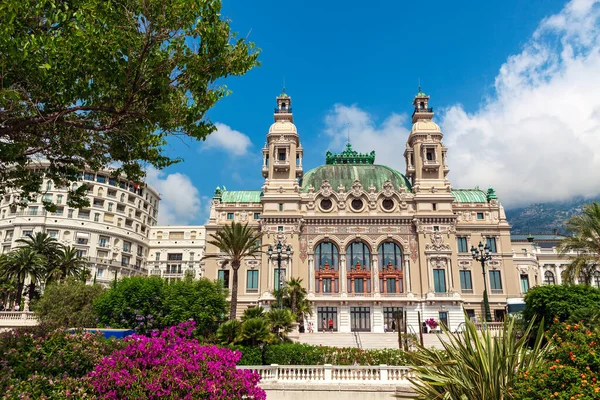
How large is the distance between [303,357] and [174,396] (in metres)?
13.0

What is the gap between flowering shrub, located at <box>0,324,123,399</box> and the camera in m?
10.1

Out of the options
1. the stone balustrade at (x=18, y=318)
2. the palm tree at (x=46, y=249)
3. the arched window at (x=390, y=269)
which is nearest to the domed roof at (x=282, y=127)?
the arched window at (x=390, y=269)

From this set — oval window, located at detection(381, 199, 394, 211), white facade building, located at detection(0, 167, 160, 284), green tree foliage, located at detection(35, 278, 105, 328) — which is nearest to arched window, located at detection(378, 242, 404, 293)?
oval window, located at detection(381, 199, 394, 211)

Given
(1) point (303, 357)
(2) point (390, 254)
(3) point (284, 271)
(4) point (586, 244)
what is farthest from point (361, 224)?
(1) point (303, 357)

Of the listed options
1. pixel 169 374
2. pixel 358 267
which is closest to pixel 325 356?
pixel 169 374

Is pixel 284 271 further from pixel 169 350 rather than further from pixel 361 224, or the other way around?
pixel 169 350

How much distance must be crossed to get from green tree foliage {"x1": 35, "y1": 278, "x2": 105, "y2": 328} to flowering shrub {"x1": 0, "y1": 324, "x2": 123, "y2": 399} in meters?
28.1

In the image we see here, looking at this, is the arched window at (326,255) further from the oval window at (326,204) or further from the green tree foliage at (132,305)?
the green tree foliage at (132,305)

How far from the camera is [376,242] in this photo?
52.2m

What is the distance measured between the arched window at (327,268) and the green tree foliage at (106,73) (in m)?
39.7

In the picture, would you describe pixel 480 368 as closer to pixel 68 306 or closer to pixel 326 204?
pixel 68 306

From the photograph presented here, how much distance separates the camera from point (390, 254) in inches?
2058

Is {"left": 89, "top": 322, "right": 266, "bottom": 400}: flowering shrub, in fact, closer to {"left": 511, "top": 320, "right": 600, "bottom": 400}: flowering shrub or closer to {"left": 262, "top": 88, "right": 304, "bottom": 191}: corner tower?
{"left": 511, "top": 320, "right": 600, "bottom": 400}: flowering shrub

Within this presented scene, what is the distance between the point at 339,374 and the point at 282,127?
140ft
